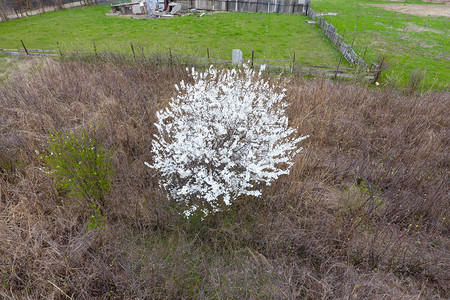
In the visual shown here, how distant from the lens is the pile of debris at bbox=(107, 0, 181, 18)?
19534mm

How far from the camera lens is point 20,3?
60.8ft

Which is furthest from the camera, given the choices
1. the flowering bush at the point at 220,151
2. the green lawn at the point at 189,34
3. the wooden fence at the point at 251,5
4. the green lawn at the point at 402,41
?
the wooden fence at the point at 251,5

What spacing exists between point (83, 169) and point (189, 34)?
44.7 feet

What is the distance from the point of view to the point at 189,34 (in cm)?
1500

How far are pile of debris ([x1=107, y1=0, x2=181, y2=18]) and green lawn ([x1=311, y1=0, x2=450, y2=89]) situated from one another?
1291cm

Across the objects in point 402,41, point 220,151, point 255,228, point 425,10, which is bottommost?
point 255,228

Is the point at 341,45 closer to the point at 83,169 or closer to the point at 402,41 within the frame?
the point at 402,41

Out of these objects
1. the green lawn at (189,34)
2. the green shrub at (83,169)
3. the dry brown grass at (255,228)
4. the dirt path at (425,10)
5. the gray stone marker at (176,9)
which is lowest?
the dry brown grass at (255,228)

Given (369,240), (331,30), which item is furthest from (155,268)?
(331,30)

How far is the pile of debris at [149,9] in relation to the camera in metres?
19.5

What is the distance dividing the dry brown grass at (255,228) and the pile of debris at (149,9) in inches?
662

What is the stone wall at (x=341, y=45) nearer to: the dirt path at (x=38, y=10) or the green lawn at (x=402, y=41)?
the green lawn at (x=402, y=41)

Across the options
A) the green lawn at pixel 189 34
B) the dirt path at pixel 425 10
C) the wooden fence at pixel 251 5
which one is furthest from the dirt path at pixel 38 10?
the dirt path at pixel 425 10

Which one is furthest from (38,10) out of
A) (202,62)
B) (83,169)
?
(83,169)
